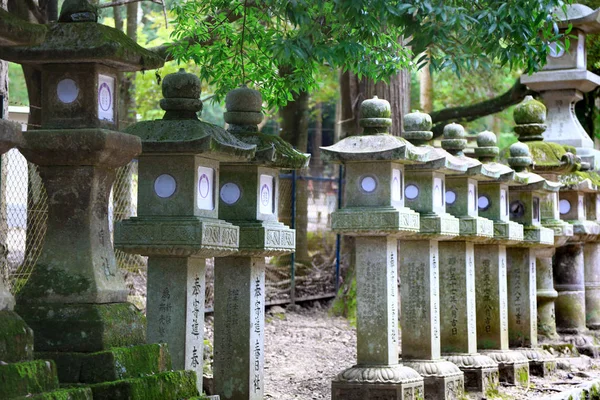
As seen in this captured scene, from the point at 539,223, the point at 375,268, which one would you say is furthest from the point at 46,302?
the point at 539,223

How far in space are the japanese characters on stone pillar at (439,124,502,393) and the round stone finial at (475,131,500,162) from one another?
100 centimetres

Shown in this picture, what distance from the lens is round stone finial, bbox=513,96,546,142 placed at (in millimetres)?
14734

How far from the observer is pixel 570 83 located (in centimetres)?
1631

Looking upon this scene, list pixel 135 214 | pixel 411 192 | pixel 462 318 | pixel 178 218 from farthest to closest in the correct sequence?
pixel 135 214 < pixel 462 318 < pixel 411 192 < pixel 178 218

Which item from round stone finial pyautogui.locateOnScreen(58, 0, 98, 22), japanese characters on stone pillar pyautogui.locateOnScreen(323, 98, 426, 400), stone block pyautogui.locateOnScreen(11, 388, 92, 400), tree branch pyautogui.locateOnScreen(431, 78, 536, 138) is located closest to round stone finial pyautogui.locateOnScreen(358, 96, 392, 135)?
japanese characters on stone pillar pyautogui.locateOnScreen(323, 98, 426, 400)

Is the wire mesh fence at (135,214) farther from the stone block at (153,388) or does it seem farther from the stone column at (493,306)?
the stone column at (493,306)

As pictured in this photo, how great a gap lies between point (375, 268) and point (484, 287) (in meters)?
3.34

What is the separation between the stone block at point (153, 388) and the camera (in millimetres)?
6227

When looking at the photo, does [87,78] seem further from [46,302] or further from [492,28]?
[492,28]

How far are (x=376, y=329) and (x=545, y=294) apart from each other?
5.53 m

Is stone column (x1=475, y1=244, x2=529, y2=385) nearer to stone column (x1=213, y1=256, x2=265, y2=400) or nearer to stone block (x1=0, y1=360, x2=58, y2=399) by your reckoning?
stone column (x1=213, y1=256, x2=265, y2=400)

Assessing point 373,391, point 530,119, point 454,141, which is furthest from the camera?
point 530,119

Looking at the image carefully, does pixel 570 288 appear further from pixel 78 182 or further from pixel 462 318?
pixel 78 182

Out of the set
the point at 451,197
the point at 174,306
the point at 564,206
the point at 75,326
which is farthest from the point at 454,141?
the point at 75,326
